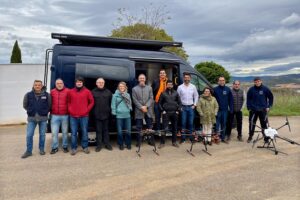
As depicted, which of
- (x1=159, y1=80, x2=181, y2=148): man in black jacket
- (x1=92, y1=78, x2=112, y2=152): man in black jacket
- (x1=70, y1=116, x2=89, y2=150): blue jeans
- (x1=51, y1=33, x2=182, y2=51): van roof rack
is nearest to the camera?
(x1=70, y1=116, x2=89, y2=150): blue jeans

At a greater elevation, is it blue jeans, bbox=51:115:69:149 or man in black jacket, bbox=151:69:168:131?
man in black jacket, bbox=151:69:168:131

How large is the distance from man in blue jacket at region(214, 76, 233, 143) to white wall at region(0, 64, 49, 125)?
25.1 ft

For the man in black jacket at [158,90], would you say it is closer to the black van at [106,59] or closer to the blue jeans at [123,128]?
the black van at [106,59]

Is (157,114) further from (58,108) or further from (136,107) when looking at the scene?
(58,108)

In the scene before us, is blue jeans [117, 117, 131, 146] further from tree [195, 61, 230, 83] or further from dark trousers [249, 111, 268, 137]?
tree [195, 61, 230, 83]

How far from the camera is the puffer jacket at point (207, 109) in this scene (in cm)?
764

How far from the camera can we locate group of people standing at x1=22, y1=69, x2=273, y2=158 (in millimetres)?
6660

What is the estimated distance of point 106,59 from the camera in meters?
7.39

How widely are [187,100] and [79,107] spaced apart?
2.66 metres

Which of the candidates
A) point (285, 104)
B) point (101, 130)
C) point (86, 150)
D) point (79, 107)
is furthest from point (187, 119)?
point (285, 104)

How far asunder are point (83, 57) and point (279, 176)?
4.90 meters

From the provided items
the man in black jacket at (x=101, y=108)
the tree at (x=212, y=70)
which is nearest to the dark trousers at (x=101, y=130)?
the man in black jacket at (x=101, y=108)

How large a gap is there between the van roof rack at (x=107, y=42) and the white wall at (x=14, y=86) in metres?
5.26

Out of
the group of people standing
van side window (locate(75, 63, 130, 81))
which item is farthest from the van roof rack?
the group of people standing
